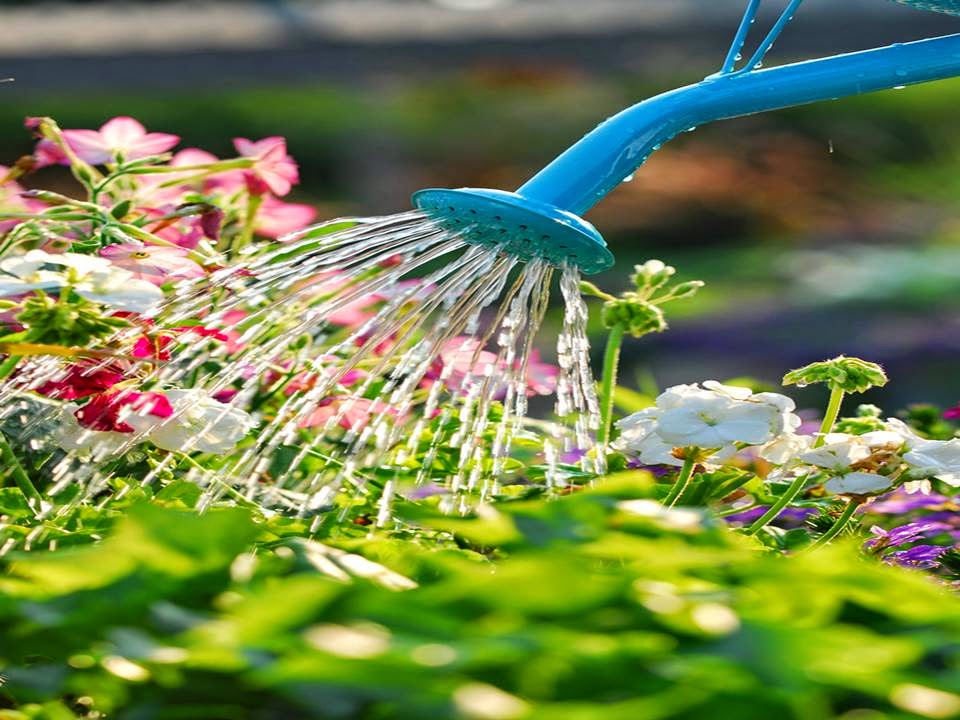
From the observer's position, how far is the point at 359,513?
2.95 ft

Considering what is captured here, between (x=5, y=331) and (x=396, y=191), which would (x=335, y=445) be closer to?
(x=5, y=331)

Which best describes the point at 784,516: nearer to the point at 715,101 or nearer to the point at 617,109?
the point at 715,101

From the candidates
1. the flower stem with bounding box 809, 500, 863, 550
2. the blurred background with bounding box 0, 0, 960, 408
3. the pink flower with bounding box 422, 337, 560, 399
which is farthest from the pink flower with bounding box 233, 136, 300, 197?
the blurred background with bounding box 0, 0, 960, 408

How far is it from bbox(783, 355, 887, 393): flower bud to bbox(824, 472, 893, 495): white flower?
9 cm

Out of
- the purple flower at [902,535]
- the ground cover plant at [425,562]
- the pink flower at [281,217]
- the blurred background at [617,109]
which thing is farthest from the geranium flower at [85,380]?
the blurred background at [617,109]

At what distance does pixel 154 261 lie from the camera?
0.94 m

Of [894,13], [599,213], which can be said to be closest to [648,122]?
[894,13]

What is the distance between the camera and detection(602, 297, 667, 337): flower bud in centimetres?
97

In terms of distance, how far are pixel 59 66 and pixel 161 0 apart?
1.29 m

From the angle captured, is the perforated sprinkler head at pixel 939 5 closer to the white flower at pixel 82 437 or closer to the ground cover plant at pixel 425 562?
the ground cover plant at pixel 425 562

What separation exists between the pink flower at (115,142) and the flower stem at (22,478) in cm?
40

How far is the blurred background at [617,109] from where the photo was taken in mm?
5484

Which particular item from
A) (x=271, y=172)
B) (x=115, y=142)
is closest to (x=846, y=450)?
(x=271, y=172)

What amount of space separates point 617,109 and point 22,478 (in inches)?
318
